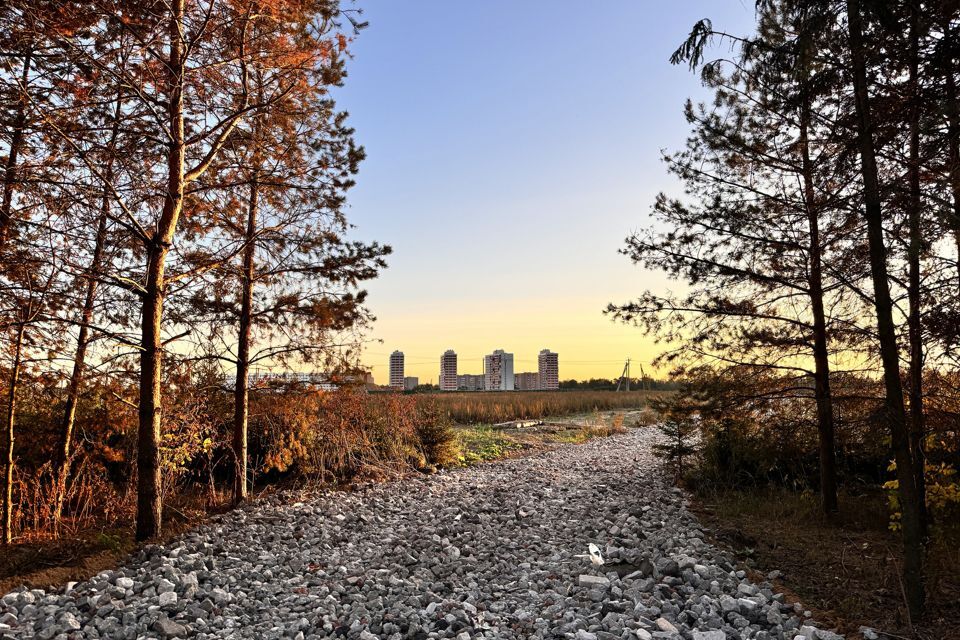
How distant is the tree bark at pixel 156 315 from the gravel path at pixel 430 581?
594 mm

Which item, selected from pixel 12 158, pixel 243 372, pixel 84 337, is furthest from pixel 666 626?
pixel 12 158

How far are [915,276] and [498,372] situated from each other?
38257mm

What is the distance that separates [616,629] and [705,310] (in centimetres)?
419

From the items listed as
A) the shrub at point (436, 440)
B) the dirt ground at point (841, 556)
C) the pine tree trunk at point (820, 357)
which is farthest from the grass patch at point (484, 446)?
the pine tree trunk at point (820, 357)

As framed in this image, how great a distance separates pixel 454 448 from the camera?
1117cm

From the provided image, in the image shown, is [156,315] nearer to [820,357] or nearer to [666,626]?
[666,626]

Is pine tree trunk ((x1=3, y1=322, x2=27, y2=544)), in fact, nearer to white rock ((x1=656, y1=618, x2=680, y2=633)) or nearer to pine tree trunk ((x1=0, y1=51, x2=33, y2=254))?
pine tree trunk ((x1=0, y1=51, x2=33, y2=254))

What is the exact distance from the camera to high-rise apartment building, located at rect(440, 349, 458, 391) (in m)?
47.8

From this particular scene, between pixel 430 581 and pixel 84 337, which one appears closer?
pixel 430 581

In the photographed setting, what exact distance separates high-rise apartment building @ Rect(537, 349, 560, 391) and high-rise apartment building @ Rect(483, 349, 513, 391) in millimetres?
3012

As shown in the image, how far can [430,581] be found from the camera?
5039 mm

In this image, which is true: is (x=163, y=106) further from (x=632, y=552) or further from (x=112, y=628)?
(x=632, y=552)

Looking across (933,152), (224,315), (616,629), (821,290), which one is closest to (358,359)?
(224,315)

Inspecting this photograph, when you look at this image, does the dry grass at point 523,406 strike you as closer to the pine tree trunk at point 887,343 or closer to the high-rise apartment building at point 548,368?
the pine tree trunk at point 887,343
